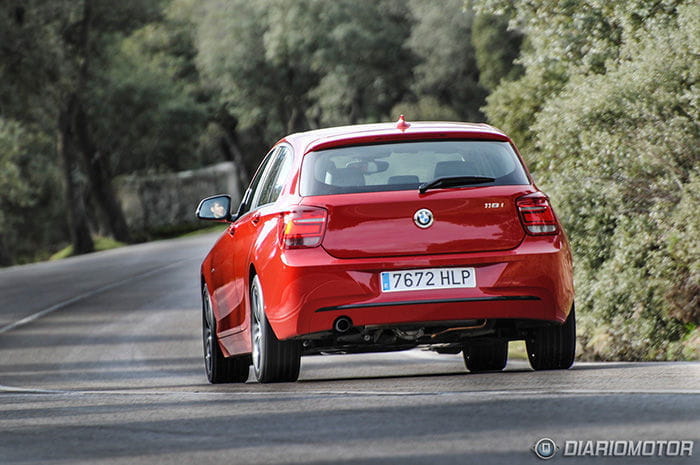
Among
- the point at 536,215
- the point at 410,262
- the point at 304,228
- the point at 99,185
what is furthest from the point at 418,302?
the point at 99,185

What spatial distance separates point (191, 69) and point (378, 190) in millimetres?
68763

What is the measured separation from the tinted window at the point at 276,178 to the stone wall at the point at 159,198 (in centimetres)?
5697

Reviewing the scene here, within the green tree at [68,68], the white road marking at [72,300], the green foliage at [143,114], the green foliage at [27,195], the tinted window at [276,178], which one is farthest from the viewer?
the green foliage at [143,114]

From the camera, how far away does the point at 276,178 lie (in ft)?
32.0

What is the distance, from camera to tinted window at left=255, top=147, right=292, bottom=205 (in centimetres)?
948

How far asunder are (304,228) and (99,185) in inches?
1885

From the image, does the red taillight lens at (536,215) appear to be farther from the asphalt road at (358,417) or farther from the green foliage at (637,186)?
the green foliage at (637,186)

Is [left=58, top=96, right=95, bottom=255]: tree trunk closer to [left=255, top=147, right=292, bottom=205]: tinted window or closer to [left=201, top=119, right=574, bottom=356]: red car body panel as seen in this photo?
[left=255, top=147, right=292, bottom=205]: tinted window

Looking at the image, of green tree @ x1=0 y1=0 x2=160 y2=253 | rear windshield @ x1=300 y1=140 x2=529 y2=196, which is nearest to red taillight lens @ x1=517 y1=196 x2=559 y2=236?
rear windshield @ x1=300 y1=140 x2=529 y2=196

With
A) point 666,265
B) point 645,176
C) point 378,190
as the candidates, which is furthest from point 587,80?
point 378,190

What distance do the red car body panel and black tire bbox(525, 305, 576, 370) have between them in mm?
442

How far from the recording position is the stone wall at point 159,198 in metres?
67.2

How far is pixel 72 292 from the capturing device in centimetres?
2652

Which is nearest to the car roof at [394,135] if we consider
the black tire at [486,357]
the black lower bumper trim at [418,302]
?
the black lower bumper trim at [418,302]
